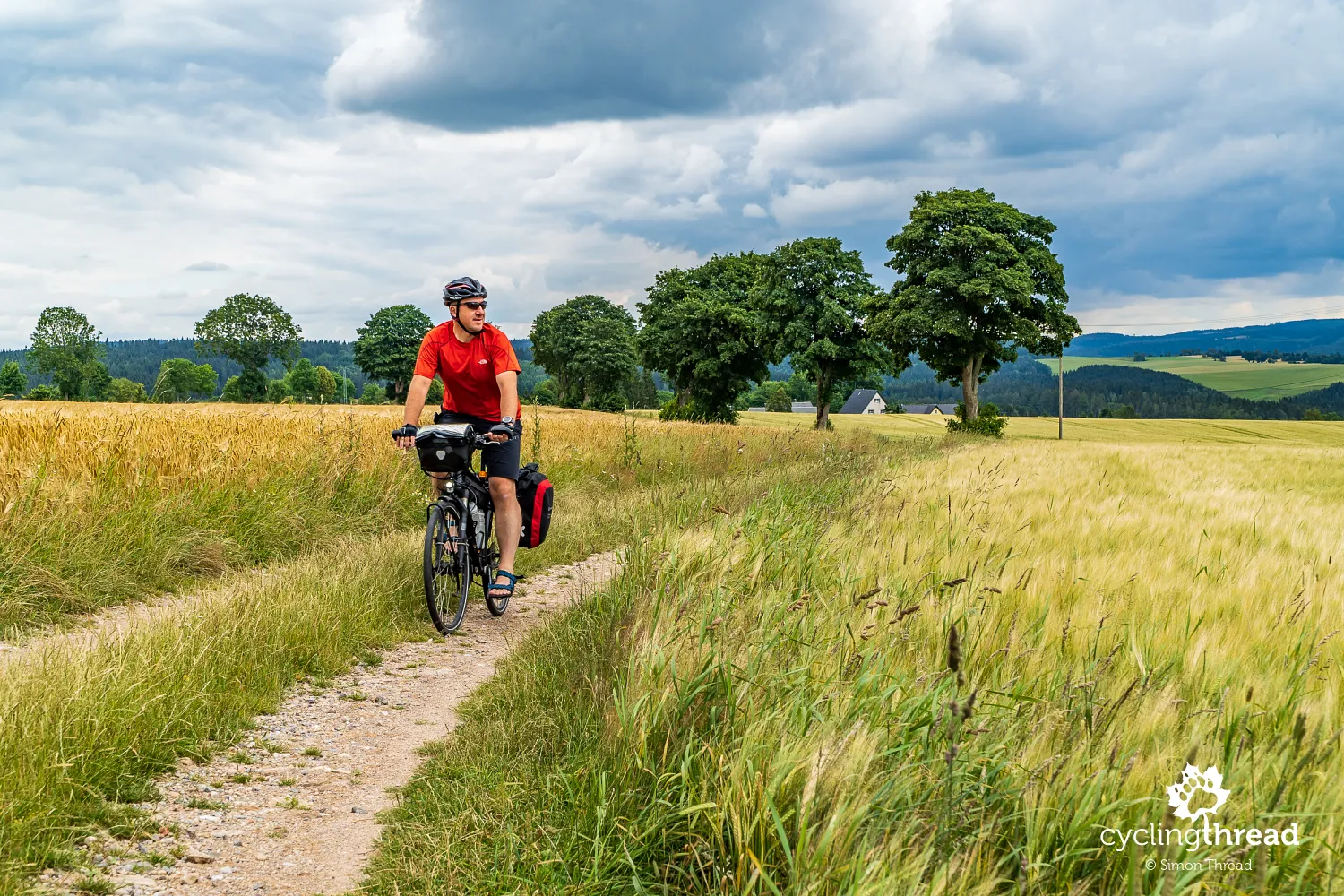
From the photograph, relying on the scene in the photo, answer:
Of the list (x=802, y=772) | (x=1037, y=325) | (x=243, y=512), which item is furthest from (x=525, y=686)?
(x=1037, y=325)

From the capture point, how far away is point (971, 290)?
43906mm

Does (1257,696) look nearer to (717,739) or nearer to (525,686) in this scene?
(717,739)

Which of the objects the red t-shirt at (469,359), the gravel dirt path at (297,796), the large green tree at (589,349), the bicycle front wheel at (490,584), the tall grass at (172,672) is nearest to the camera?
the gravel dirt path at (297,796)

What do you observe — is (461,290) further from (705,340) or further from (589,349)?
(589,349)

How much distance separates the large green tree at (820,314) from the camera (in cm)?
5484

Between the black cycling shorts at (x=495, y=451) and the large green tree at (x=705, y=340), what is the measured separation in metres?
52.7

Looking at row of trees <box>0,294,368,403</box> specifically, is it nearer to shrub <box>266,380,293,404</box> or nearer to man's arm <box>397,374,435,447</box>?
shrub <box>266,380,293,404</box>

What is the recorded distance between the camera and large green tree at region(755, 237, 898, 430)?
54844mm

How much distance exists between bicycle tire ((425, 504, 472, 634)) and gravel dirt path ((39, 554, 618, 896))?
740 millimetres

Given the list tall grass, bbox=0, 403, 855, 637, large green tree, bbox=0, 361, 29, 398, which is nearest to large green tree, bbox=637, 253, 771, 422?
tall grass, bbox=0, 403, 855, 637

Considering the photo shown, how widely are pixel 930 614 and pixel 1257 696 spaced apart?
52.4 inches

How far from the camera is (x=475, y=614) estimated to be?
7.67 metres

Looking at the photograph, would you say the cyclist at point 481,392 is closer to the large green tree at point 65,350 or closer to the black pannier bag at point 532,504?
the black pannier bag at point 532,504

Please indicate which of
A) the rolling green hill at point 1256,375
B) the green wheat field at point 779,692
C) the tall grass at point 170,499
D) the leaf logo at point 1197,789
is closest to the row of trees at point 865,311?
the tall grass at point 170,499
